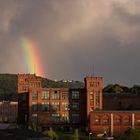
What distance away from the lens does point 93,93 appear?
493 ft

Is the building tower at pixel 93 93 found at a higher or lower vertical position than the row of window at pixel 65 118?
higher

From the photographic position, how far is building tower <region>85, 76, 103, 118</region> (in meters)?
149

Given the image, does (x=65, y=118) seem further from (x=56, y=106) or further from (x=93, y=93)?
(x=93, y=93)

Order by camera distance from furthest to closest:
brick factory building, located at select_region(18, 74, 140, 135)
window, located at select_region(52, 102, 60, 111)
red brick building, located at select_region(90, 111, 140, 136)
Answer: window, located at select_region(52, 102, 60, 111) < brick factory building, located at select_region(18, 74, 140, 135) < red brick building, located at select_region(90, 111, 140, 136)

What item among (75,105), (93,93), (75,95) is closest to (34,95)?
(75,95)

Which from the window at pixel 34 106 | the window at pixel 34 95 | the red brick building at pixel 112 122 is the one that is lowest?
the red brick building at pixel 112 122

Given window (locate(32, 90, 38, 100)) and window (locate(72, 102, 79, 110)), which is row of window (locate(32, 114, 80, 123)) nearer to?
window (locate(72, 102, 79, 110))

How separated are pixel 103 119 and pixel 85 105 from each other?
→ 68.9ft

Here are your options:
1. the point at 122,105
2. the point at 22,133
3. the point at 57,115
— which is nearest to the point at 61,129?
the point at 57,115

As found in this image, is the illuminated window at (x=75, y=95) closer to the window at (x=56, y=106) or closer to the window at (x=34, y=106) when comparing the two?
the window at (x=56, y=106)

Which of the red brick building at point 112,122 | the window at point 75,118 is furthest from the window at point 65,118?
the red brick building at point 112,122

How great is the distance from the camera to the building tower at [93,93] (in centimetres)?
14925

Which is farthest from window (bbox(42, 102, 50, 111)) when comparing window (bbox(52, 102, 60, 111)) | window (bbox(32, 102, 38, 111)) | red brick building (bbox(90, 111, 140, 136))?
red brick building (bbox(90, 111, 140, 136))

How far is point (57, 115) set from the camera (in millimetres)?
152375
